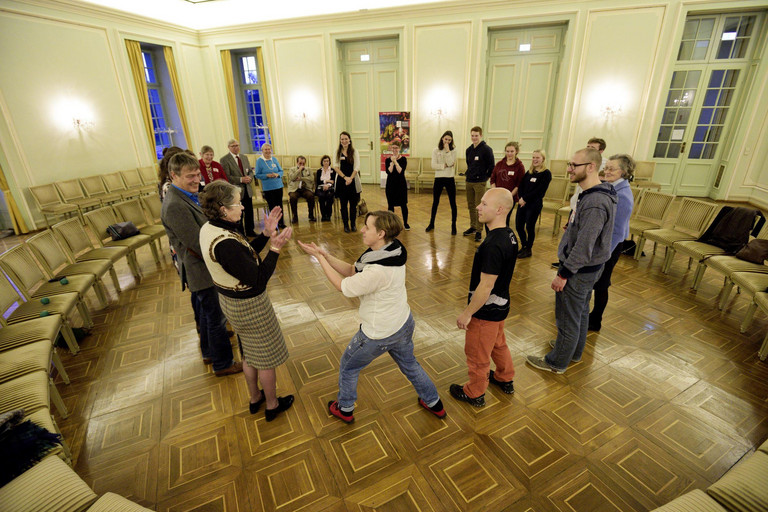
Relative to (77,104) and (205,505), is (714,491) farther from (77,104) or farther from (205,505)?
(77,104)

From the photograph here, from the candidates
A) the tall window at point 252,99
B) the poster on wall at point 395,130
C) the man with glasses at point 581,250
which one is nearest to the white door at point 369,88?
the poster on wall at point 395,130

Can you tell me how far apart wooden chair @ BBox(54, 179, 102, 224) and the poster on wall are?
6130 mm

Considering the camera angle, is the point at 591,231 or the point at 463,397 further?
the point at 463,397

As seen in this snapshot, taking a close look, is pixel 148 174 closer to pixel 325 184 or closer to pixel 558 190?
pixel 325 184

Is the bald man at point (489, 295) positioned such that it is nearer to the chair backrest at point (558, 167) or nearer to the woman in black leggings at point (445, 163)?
the woman in black leggings at point (445, 163)

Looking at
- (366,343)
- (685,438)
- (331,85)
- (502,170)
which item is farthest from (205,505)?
(331,85)

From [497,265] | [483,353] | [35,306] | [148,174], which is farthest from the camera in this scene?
[148,174]

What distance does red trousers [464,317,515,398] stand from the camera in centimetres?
224

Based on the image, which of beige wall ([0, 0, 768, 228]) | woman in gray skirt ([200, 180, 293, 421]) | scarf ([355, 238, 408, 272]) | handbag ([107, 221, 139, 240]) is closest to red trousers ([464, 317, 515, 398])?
scarf ([355, 238, 408, 272])

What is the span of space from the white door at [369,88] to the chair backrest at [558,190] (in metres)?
4.89

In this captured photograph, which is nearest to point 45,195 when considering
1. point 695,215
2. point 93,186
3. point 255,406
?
point 93,186

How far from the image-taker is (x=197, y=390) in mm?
2686

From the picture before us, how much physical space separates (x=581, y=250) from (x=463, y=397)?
1279 millimetres

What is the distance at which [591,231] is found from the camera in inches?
89.7
